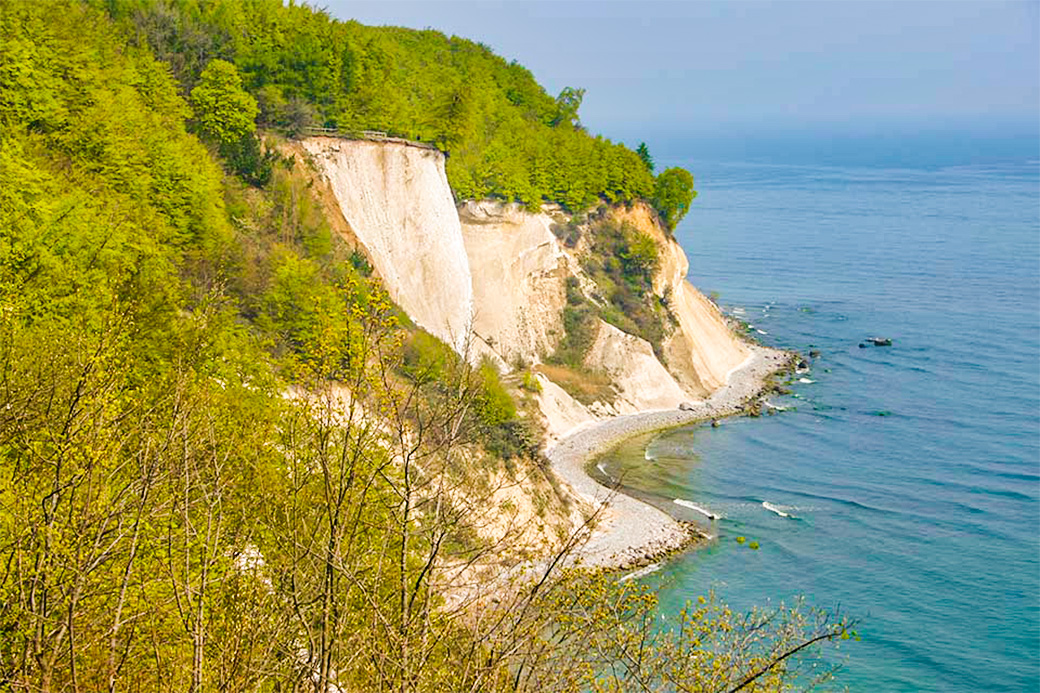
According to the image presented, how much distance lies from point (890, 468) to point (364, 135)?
3274 centimetres

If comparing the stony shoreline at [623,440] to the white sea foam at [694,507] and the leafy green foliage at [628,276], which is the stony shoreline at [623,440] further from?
the leafy green foliage at [628,276]

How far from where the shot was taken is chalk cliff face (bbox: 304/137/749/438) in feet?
170

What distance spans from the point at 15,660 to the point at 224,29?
49.1 meters

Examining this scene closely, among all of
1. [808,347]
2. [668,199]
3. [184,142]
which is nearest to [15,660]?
[184,142]

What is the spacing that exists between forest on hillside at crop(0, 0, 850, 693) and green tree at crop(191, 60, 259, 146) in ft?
0.35

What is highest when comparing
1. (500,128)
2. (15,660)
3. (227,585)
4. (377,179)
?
(500,128)

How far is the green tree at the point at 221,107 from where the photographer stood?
45875mm

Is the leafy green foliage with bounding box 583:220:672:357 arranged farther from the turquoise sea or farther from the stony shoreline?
the turquoise sea

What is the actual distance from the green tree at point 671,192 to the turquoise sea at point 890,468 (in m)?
13.1

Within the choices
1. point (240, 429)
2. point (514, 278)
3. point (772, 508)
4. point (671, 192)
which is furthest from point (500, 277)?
point (240, 429)

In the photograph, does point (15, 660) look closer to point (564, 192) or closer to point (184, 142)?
point (184, 142)

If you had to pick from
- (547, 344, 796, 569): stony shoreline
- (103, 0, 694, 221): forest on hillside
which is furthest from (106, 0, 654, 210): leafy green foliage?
(547, 344, 796, 569): stony shoreline

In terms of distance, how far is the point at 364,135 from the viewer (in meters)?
53.2

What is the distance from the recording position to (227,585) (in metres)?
9.69
